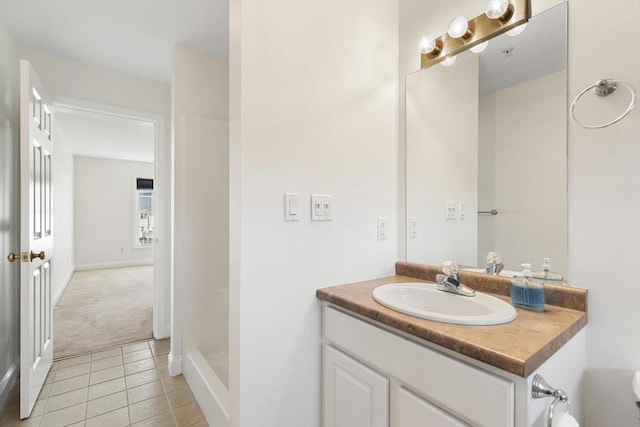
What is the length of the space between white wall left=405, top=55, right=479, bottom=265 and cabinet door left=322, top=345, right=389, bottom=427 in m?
0.68

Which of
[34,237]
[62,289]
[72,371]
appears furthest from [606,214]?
[62,289]

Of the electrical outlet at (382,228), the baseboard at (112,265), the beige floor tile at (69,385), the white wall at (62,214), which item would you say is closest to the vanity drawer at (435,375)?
the electrical outlet at (382,228)

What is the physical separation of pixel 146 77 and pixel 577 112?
330cm

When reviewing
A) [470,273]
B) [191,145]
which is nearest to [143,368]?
[191,145]

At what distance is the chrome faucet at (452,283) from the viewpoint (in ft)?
3.92

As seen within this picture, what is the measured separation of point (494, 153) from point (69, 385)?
10.1ft

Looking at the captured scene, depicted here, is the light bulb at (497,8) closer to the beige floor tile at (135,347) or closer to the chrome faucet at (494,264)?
the chrome faucet at (494,264)

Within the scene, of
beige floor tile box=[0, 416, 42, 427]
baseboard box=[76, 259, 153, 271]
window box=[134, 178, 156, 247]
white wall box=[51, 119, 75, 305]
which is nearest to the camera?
beige floor tile box=[0, 416, 42, 427]

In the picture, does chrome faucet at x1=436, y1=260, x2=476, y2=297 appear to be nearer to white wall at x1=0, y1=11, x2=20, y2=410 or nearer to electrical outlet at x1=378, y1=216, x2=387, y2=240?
electrical outlet at x1=378, y1=216, x2=387, y2=240

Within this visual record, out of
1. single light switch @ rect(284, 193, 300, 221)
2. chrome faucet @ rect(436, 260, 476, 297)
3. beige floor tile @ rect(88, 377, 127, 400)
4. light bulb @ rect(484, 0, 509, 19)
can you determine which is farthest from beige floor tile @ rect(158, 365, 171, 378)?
light bulb @ rect(484, 0, 509, 19)

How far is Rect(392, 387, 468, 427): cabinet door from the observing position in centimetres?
84

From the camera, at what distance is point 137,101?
2.82m

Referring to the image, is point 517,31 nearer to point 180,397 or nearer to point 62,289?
point 180,397

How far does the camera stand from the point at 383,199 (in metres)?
1.59
